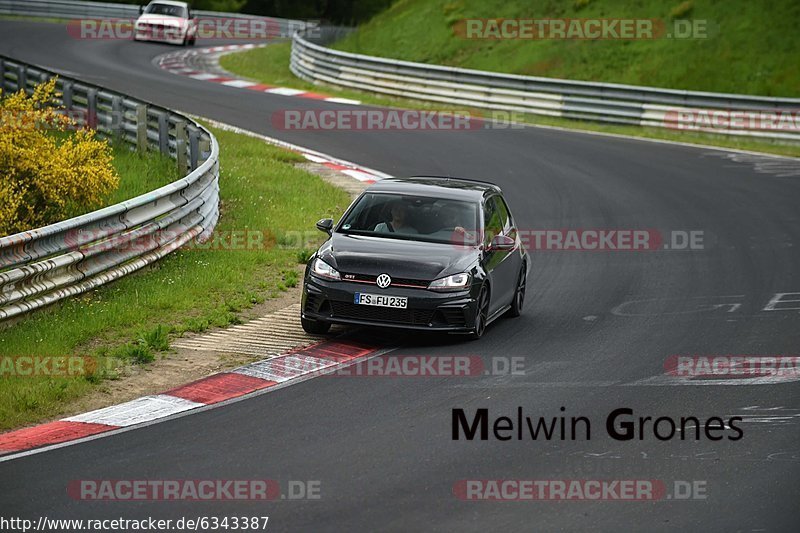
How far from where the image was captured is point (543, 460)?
9008mm

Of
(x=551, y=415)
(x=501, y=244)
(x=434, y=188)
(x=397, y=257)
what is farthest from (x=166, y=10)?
(x=551, y=415)

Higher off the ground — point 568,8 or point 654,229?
point 568,8

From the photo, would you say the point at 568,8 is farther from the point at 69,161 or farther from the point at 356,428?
the point at 356,428

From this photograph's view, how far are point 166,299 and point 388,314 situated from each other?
2768 mm

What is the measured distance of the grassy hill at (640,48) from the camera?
113ft

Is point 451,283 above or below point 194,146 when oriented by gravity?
below

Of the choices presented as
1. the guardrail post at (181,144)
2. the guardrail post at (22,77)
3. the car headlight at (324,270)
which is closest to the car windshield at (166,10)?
the guardrail post at (22,77)

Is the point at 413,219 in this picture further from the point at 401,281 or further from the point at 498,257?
the point at 401,281

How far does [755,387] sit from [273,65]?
108ft

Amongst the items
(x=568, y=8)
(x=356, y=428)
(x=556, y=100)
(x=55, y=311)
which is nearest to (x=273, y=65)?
(x=568, y=8)

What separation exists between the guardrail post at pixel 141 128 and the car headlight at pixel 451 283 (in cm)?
1098

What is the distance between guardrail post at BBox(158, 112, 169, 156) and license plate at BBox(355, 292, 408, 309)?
10.1 metres

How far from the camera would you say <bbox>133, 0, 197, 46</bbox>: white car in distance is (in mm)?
46719

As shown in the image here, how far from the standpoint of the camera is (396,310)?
12.3 m
